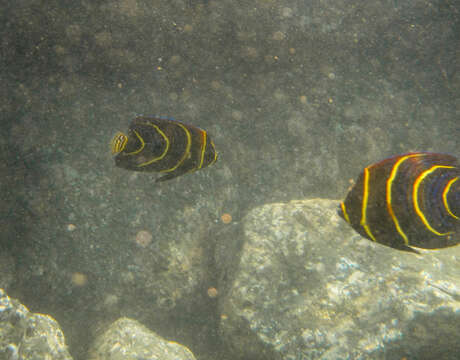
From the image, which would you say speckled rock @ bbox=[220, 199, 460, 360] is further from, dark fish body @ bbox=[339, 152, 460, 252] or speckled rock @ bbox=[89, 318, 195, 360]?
dark fish body @ bbox=[339, 152, 460, 252]

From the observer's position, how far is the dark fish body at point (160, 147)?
2027mm

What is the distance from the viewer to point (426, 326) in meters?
3.51

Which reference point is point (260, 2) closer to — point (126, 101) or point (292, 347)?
point (126, 101)

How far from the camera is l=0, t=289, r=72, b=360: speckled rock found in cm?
279

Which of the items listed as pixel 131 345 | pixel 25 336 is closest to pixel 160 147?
pixel 25 336

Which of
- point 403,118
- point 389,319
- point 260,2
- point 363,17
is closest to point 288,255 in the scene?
point 389,319

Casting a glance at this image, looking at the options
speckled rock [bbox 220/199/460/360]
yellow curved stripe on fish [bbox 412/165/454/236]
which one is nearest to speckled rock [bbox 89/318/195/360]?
speckled rock [bbox 220/199/460/360]

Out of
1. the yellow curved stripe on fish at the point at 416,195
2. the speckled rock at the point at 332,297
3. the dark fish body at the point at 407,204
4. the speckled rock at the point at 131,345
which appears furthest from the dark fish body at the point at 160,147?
the speckled rock at the point at 131,345

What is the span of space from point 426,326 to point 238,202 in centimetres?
289

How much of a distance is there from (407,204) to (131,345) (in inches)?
139

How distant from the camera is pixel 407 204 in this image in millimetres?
1502

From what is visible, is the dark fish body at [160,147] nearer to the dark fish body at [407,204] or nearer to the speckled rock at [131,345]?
the dark fish body at [407,204]

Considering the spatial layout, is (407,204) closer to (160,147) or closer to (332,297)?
(160,147)

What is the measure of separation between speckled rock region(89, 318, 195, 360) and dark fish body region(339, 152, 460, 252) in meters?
3.21
